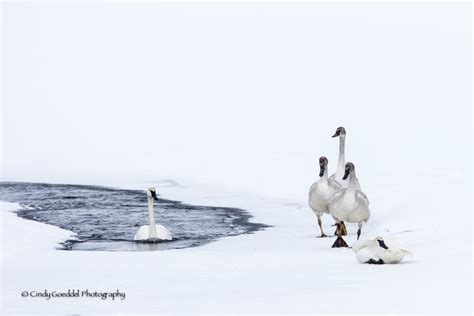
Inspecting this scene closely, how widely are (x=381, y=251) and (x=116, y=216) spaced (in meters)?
8.56

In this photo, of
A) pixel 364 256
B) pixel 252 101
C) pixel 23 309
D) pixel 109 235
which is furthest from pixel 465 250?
pixel 252 101

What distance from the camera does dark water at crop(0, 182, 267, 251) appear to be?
14336 millimetres

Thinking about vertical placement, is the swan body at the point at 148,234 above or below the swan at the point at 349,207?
below

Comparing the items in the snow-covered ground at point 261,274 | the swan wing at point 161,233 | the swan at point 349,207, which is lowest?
the snow-covered ground at point 261,274

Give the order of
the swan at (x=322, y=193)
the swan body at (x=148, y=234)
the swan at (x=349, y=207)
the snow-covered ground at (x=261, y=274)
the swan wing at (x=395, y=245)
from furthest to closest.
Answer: the swan body at (x=148, y=234)
the swan at (x=322, y=193)
the swan at (x=349, y=207)
the swan wing at (x=395, y=245)
the snow-covered ground at (x=261, y=274)

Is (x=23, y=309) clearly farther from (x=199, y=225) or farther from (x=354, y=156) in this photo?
(x=354, y=156)

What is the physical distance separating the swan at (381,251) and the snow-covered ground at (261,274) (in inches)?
5.2

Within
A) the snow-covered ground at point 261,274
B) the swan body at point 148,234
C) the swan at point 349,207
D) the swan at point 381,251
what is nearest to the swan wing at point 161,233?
the swan body at point 148,234

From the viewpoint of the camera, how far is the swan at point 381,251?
33.1 feet

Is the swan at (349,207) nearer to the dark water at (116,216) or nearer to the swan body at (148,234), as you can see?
the dark water at (116,216)

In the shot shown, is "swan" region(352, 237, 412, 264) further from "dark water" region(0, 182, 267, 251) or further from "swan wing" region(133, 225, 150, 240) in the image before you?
"swan wing" region(133, 225, 150, 240)

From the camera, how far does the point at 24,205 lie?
64.6ft

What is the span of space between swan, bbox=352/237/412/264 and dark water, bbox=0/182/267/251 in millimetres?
4040

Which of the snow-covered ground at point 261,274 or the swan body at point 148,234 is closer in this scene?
the snow-covered ground at point 261,274
